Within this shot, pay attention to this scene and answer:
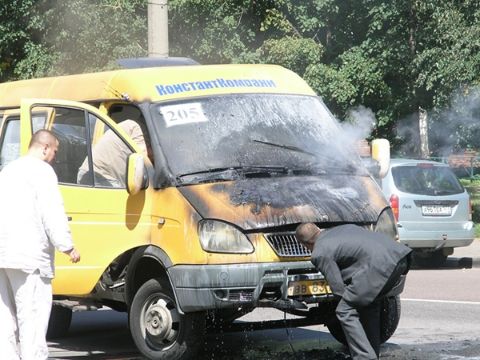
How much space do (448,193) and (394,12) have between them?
25.2 feet

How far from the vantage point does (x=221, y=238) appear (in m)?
8.04

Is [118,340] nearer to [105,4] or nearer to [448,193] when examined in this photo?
[448,193]

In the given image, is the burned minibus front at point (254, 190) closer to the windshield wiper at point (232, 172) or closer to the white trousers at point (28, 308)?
the windshield wiper at point (232, 172)

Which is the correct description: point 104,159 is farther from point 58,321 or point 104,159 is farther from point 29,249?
point 58,321

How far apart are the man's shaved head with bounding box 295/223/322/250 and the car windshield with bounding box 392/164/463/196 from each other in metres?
8.59

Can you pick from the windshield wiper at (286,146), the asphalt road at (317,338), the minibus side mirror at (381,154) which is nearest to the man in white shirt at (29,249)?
the asphalt road at (317,338)

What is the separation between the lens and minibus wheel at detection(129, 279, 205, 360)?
8.21 meters

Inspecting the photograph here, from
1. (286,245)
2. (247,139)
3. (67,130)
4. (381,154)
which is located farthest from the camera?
(381,154)

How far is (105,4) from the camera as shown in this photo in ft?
73.3

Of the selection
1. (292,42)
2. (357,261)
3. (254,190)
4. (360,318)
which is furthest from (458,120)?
(357,261)

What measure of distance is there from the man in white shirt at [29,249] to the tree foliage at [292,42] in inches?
526

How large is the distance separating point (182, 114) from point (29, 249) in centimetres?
204

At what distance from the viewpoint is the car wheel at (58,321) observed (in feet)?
34.5

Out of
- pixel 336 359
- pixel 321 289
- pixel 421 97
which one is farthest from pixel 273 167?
pixel 421 97
